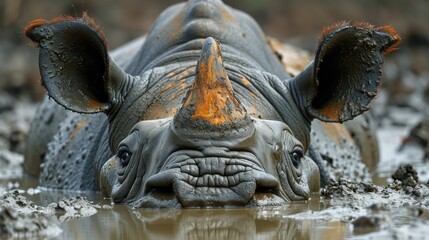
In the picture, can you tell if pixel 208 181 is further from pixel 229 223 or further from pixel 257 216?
pixel 229 223

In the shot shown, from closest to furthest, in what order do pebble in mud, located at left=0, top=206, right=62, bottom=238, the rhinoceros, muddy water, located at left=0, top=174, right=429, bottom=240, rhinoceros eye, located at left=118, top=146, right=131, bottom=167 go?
pebble in mud, located at left=0, top=206, right=62, bottom=238, muddy water, located at left=0, top=174, right=429, bottom=240, the rhinoceros, rhinoceros eye, located at left=118, top=146, right=131, bottom=167

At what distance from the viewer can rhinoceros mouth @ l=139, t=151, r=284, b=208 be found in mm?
6234

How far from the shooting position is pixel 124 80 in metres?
7.68

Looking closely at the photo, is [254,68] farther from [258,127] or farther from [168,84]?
[258,127]

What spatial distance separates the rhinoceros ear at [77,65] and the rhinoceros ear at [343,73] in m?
1.31

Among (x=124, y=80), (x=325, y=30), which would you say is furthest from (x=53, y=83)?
(x=325, y=30)

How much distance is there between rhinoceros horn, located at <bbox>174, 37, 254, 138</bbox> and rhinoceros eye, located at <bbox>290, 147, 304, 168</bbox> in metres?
0.66

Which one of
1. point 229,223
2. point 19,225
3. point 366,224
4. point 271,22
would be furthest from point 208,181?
point 271,22

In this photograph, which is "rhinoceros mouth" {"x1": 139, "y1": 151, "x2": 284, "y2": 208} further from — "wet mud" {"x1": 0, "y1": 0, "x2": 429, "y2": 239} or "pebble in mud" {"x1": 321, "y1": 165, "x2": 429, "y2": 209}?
"pebble in mud" {"x1": 321, "y1": 165, "x2": 429, "y2": 209}

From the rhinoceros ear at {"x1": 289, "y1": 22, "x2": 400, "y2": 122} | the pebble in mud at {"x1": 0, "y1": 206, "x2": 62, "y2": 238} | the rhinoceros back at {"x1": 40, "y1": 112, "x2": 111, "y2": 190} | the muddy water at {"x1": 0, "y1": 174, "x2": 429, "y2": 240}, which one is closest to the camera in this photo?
the pebble in mud at {"x1": 0, "y1": 206, "x2": 62, "y2": 238}

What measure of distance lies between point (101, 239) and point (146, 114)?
2305 mm

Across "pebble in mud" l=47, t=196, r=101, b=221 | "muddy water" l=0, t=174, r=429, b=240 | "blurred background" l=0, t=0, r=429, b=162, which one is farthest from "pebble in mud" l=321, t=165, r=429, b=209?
"blurred background" l=0, t=0, r=429, b=162

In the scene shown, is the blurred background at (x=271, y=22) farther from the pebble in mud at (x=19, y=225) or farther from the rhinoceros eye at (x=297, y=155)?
the pebble in mud at (x=19, y=225)

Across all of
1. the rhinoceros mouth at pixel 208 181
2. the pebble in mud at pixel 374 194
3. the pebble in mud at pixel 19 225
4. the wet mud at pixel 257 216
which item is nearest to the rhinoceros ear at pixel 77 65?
the wet mud at pixel 257 216
